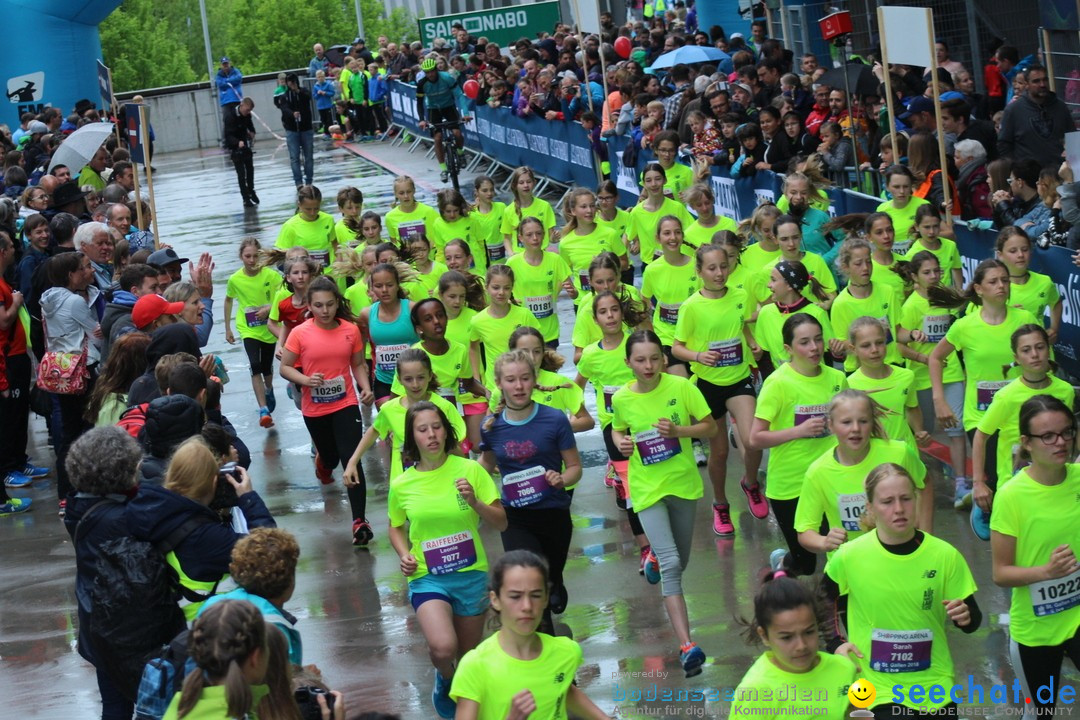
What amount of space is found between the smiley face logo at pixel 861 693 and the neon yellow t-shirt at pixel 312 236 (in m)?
9.66

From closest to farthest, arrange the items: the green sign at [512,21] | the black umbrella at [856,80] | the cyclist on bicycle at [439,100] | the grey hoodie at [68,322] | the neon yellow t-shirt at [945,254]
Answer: the neon yellow t-shirt at [945,254], the grey hoodie at [68,322], the black umbrella at [856,80], the cyclist on bicycle at [439,100], the green sign at [512,21]

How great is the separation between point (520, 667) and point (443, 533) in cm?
179

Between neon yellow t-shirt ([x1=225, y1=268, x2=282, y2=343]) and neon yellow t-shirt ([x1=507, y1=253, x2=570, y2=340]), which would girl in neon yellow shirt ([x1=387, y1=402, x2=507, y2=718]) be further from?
neon yellow t-shirt ([x1=225, y1=268, x2=282, y2=343])

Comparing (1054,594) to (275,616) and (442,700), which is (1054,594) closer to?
(442,700)

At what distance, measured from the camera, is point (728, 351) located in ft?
30.6

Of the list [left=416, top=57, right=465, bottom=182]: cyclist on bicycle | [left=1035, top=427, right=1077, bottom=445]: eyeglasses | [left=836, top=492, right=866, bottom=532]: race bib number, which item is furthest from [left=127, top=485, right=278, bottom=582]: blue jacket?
[left=416, top=57, right=465, bottom=182]: cyclist on bicycle

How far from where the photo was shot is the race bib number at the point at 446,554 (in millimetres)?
6781

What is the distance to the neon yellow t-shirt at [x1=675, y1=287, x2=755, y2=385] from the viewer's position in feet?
30.7

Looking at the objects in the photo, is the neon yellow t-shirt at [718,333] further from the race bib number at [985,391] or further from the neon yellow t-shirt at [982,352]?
the race bib number at [985,391]

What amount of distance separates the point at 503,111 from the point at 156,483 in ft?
63.2

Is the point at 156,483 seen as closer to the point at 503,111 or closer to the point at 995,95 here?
the point at 995,95

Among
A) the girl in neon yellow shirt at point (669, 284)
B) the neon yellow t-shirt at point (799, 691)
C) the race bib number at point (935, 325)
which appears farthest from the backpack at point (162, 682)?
the girl in neon yellow shirt at point (669, 284)

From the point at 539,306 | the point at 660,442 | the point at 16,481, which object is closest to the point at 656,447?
the point at 660,442

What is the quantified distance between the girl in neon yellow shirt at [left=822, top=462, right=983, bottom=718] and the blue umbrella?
15.5m
